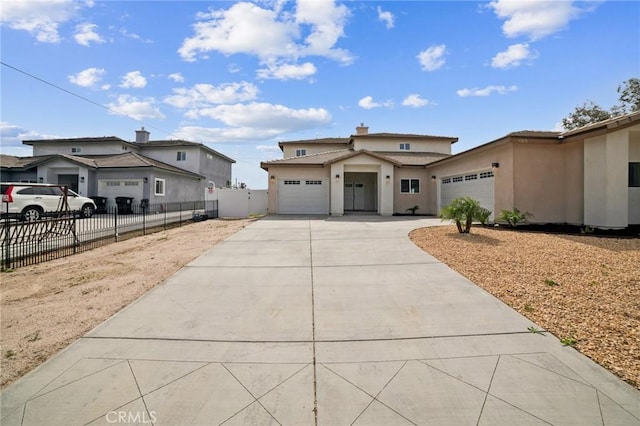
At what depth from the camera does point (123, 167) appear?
2367cm

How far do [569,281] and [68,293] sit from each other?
952 cm

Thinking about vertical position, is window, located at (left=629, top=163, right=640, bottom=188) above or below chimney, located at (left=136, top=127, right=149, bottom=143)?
below

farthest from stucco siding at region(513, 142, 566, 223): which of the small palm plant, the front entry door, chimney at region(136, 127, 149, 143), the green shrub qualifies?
chimney at region(136, 127, 149, 143)

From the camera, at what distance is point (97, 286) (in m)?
6.35

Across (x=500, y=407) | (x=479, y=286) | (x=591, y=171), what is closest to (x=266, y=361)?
(x=500, y=407)

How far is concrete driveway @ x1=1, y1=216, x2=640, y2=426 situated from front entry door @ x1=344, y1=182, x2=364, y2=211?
18631mm

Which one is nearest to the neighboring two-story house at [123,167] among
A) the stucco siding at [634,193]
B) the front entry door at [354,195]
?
the front entry door at [354,195]

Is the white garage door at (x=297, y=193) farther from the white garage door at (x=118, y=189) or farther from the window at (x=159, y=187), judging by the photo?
the white garage door at (x=118, y=189)

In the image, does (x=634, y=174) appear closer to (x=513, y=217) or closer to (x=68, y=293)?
(x=513, y=217)

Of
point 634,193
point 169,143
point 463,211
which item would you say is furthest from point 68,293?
point 169,143

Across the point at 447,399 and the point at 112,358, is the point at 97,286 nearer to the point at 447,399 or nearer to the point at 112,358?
the point at 112,358

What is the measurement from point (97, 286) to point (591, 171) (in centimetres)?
1611

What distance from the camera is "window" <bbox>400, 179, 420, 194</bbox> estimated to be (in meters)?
21.5

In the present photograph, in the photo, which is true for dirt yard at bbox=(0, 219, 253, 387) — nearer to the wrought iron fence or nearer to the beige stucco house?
the wrought iron fence
